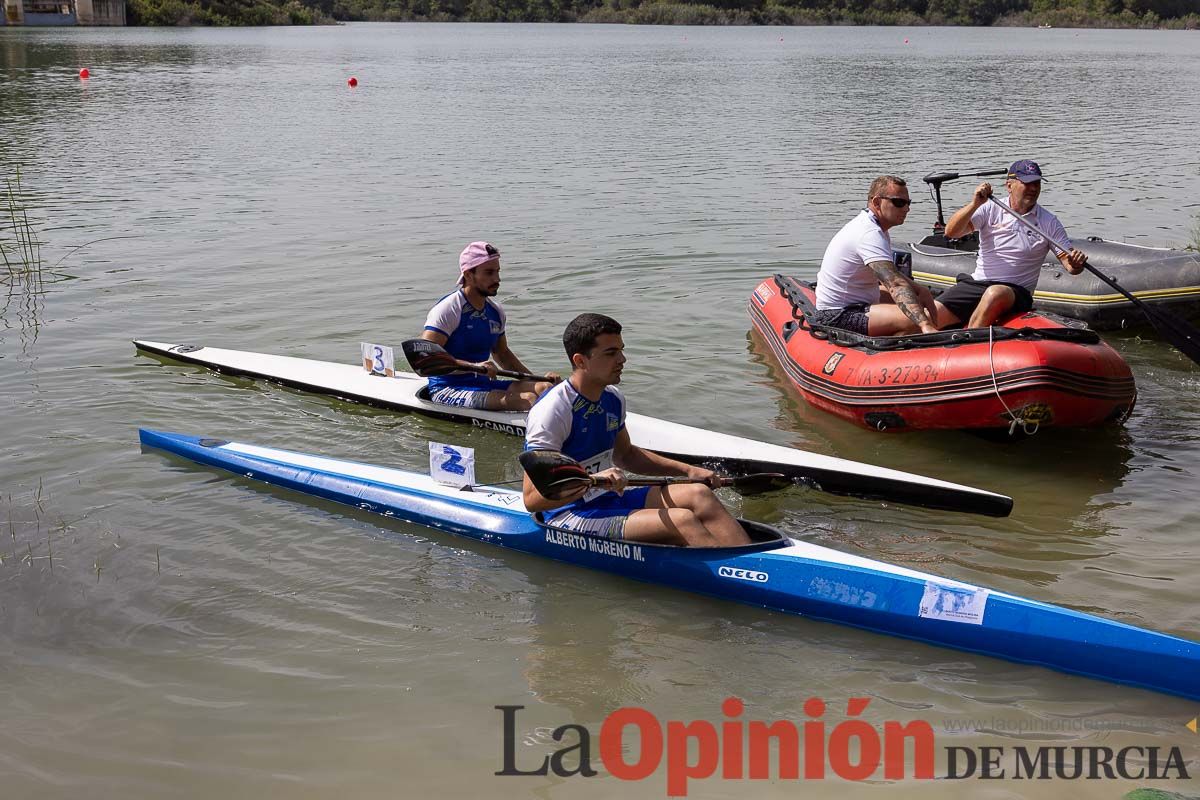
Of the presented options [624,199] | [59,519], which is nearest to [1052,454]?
[59,519]

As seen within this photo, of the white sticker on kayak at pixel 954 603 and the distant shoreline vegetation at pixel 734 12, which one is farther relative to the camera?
the distant shoreline vegetation at pixel 734 12

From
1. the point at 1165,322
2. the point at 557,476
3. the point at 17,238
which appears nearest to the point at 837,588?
the point at 557,476

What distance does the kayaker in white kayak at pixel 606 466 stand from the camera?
210 inches

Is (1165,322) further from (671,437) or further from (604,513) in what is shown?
(604,513)

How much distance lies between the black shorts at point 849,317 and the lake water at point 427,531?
0.76 m

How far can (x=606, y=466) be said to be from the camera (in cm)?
584

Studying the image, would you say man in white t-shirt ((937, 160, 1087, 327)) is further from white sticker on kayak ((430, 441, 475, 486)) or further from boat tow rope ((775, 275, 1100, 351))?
white sticker on kayak ((430, 441, 475, 486))

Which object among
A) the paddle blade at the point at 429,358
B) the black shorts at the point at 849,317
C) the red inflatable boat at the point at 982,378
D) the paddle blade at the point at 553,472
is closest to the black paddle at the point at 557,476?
the paddle blade at the point at 553,472

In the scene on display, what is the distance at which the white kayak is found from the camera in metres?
6.78

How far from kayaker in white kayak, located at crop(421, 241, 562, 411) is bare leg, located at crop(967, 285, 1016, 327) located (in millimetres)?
3193

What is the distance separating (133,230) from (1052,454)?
12083 mm

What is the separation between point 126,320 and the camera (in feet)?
36.9

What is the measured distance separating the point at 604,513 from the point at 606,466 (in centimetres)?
24

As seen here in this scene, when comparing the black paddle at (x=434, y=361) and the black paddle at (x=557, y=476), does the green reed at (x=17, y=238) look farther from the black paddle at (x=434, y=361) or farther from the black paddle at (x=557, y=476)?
the black paddle at (x=557, y=476)
